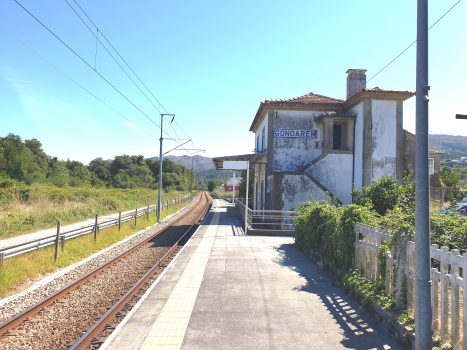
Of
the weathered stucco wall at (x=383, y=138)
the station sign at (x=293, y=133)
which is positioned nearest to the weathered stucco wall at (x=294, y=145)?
the station sign at (x=293, y=133)

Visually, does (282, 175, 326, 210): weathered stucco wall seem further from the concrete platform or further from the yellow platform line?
the yellow platform line

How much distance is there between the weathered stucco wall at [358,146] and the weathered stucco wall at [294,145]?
6.98 ft

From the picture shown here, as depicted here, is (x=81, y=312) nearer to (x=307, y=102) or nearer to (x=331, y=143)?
(x=331, y=143)

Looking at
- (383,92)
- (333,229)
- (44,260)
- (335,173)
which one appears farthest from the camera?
(335,173)

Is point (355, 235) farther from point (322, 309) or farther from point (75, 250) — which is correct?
point (75, 250)

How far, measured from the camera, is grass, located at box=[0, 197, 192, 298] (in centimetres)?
729

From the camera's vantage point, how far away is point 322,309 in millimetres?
5391

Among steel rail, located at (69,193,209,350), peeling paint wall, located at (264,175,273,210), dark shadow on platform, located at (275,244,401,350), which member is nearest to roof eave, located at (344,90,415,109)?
peeling paint wall, located at (264,175,273,210)

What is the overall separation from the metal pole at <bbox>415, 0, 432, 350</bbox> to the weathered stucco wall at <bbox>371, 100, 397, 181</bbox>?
14420mm

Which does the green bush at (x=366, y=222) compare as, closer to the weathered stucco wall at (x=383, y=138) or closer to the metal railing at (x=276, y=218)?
the metal railing at (x=276, y=218)

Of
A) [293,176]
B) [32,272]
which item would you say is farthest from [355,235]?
[293,176]

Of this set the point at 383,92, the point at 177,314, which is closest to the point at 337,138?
the point at 383,92

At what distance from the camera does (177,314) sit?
201 inches

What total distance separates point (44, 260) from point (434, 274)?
9631 millimetres
